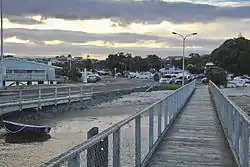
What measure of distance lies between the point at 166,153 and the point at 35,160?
834 cm

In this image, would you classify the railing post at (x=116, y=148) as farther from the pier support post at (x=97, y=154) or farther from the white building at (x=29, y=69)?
the white building at (x=29, y=69)

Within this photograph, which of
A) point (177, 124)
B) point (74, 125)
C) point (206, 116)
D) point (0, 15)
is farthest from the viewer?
point (0, 15)

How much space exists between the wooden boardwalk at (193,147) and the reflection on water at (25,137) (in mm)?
9356

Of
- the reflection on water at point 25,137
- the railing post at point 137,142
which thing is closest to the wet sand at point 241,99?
the reflection on water at point 25,137

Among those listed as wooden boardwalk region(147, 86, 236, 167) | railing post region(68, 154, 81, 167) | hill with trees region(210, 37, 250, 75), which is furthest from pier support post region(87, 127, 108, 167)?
hill with trees region(210, 37, 250, 75)

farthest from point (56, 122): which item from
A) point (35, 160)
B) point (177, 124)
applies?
point (177, 124)

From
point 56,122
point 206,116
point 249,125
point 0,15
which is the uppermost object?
point 0,15

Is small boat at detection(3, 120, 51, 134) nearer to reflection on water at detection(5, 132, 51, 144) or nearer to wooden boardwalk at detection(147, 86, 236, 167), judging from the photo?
reflection on water at detection(5, 132, 51, 144)

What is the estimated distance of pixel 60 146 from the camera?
66.9 feet

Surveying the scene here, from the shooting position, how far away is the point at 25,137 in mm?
23547

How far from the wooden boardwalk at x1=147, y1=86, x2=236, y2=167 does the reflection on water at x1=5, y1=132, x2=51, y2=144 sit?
9356 millimetres

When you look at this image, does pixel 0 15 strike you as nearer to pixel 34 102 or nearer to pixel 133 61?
pixel 34 102

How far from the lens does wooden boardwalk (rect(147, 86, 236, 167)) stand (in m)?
9.39

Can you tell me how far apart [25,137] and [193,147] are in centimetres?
1443
